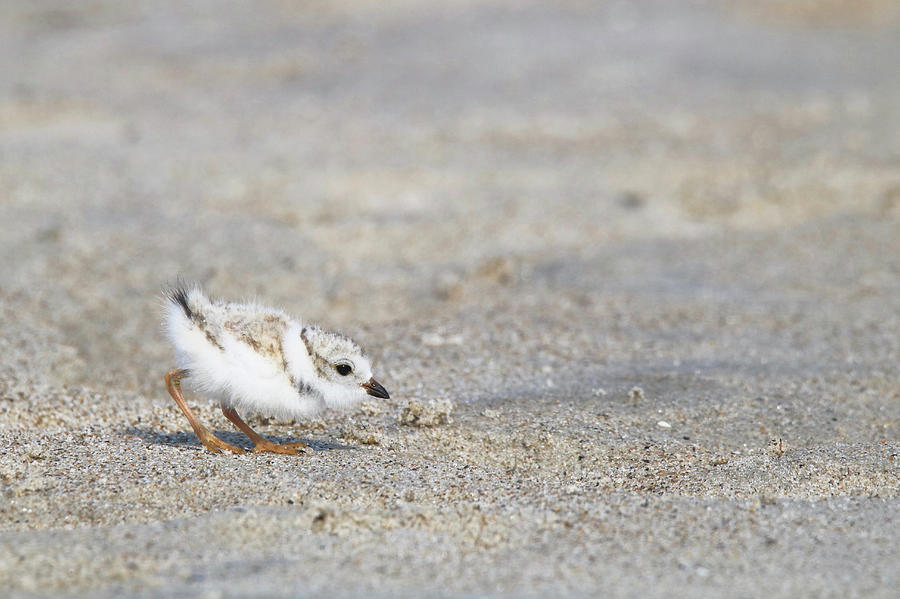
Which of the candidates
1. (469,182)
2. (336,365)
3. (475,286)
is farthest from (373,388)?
(469,182)

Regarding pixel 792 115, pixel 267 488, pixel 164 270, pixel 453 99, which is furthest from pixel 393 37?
pixel 267 488

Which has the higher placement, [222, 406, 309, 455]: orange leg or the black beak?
the black beak

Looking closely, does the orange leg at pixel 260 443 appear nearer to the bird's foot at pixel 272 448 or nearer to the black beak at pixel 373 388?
the bird's foot at pixel 272 448

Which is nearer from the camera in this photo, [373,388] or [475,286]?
[373,388]

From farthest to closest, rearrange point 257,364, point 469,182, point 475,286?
point 469,182 < point 475,286 < point 257,364

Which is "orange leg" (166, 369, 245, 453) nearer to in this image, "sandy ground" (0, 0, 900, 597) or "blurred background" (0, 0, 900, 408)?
"sandy ground" (0, 0, 900, 597)

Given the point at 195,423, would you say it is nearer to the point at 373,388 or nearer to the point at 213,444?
the point at 213,444

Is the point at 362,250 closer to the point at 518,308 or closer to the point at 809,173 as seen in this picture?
the point at 518,308

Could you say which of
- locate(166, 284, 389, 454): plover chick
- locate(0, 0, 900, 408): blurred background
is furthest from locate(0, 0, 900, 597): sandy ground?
locate(166, 284, 389, 454): plover chick
